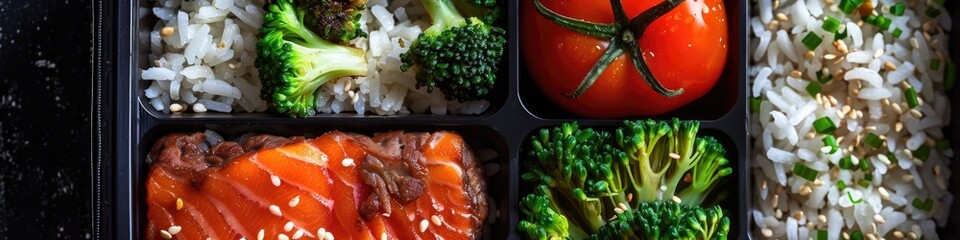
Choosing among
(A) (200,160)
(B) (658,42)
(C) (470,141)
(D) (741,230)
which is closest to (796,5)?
(B) (658,42)

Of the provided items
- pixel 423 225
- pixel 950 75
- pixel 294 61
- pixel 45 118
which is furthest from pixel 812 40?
pixel 45 118

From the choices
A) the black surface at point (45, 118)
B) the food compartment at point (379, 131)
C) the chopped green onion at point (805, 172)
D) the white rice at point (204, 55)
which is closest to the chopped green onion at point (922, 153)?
the chopped green onion at point (805, 172)

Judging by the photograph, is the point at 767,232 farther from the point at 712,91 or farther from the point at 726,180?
the point at 712,91

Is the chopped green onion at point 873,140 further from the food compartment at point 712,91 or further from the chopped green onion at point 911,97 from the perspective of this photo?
the food compartment at point 712,91

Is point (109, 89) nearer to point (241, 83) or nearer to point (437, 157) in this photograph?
point (241, 83)

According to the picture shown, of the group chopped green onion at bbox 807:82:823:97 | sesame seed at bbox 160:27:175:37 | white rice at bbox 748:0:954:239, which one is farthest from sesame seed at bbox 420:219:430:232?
chopped green onion at bbox 807:82:823:97
